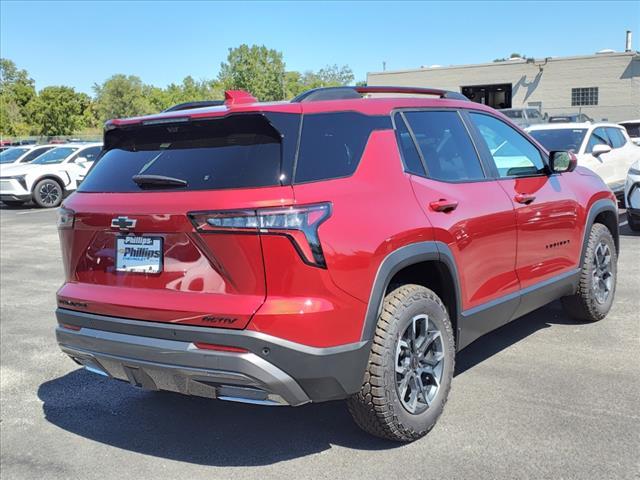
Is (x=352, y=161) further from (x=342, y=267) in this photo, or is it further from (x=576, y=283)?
(x=576, y=283)

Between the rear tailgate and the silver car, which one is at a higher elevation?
the silver car

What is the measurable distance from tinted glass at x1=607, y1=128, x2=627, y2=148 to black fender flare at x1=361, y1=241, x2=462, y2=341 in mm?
10138

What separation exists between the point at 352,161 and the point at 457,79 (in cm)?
4377

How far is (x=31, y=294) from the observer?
24.7ft

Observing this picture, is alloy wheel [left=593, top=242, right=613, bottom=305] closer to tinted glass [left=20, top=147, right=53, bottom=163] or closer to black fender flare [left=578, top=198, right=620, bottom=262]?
black fender flare [left=578, top=198, right=620, bottom=262]

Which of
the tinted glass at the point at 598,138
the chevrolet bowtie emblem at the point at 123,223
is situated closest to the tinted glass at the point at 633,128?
the tinted glass at the point at 598,138

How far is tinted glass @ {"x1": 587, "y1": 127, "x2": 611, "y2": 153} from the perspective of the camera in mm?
11430

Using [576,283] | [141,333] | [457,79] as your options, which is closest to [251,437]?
[141,333]

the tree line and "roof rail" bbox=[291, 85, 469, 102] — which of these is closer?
"roof rail" bbox=[291, 85, 469, 102]

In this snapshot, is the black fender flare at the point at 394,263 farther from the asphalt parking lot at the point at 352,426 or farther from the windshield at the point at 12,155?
the windshield at the point at 12,155

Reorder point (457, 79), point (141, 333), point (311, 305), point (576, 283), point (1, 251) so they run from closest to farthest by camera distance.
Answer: point (311, 305)
point (141, 333)
point (576, 283)
point (1, 251)
point (457, 79)

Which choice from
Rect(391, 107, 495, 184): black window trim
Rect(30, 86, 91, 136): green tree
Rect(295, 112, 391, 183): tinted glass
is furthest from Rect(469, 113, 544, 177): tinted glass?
Rect(30, 86, 91, 136): green tree

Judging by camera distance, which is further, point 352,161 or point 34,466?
point 34,466

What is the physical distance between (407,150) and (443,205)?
367 mm
